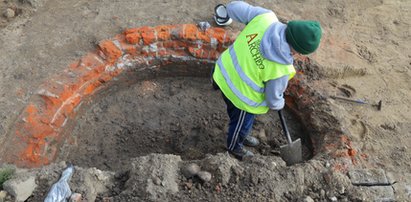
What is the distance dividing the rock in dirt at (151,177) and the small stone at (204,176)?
0.61 feet

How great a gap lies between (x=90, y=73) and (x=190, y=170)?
5.99ft

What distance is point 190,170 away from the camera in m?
3.29

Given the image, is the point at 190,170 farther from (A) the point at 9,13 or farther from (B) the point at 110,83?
(A) the point at 9,13

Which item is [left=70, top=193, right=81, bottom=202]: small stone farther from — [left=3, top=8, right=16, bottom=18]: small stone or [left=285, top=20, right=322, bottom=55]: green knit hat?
[left=3, top=8, right=16, bottom=18]: small stone

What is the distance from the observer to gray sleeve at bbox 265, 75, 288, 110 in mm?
3336

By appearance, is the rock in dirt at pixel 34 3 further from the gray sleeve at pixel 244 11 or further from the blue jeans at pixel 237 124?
the blue jeans at pixel 237 124

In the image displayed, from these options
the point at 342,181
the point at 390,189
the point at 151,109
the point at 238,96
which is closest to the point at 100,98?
the point at 151,109

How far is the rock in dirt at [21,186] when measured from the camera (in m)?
3.10

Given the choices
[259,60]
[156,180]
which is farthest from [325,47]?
[156,180]

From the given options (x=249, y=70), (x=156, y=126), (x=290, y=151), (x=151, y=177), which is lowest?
(x=156, y=126)

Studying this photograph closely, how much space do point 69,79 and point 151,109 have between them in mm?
944

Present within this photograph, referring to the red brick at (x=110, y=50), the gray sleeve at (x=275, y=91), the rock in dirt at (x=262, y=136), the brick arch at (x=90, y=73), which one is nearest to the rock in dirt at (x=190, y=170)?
the gray sleeve at (x=275, y=91)

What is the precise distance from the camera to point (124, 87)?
4.86 meters

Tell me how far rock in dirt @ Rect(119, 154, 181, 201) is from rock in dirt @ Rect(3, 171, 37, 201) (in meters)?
0.70
